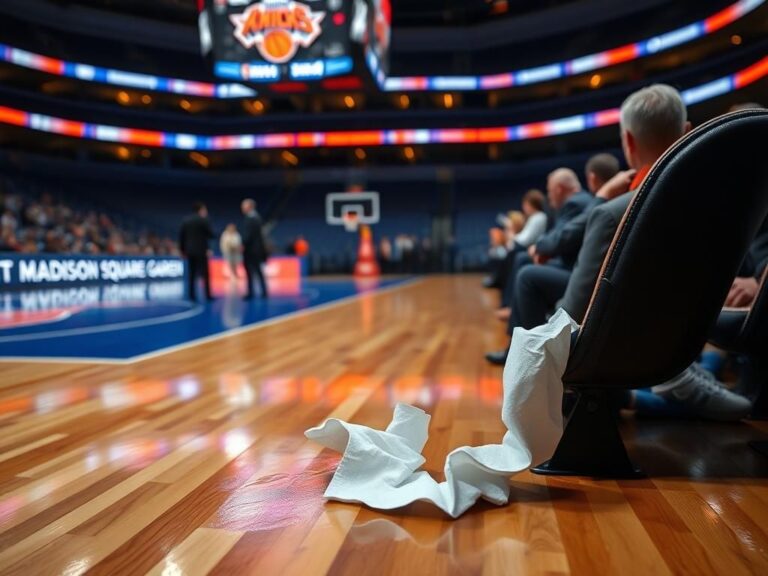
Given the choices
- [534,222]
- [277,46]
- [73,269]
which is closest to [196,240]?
[277,46]

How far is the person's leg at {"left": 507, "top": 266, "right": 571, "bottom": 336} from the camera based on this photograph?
320 centimetres

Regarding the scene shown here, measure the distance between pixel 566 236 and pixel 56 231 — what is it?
50.8 ft

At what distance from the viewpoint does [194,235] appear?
30.1 feet

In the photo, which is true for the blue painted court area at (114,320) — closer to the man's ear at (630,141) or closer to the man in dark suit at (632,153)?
the man in dark suit at (632,153)

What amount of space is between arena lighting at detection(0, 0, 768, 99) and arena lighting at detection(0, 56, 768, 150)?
1621 mm

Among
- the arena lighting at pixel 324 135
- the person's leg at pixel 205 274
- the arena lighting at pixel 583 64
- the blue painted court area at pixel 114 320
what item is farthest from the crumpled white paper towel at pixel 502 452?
the arena lighting at pixel 324 135

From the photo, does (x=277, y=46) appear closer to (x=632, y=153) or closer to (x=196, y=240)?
(x=196, y=240)

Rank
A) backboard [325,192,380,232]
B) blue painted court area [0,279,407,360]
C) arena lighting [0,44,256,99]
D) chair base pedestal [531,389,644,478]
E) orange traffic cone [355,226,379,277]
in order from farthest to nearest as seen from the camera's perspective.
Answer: backboard [325,192,380,232]
orange traffic cone [355,226,379,277]
arena lighting [0,44,256,99]
blue painted court area [0,279,407,360]
chair base pedestal [531,389,644,478]

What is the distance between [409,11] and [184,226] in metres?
21.3

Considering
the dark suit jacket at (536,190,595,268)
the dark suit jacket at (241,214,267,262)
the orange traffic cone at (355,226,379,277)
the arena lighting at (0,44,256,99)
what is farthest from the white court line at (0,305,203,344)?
the arena lighting at (0,44,256,99)

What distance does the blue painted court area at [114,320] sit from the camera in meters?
4.51

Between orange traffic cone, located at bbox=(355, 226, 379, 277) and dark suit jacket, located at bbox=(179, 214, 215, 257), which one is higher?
dark suit jacket, located at bbox=(179, 214, 215, 257)

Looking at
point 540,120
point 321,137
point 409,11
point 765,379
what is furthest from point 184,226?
point 409,11

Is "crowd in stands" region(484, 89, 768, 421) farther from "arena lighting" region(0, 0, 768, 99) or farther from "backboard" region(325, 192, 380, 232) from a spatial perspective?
"backboard" region(325, 192, 380, 232)
